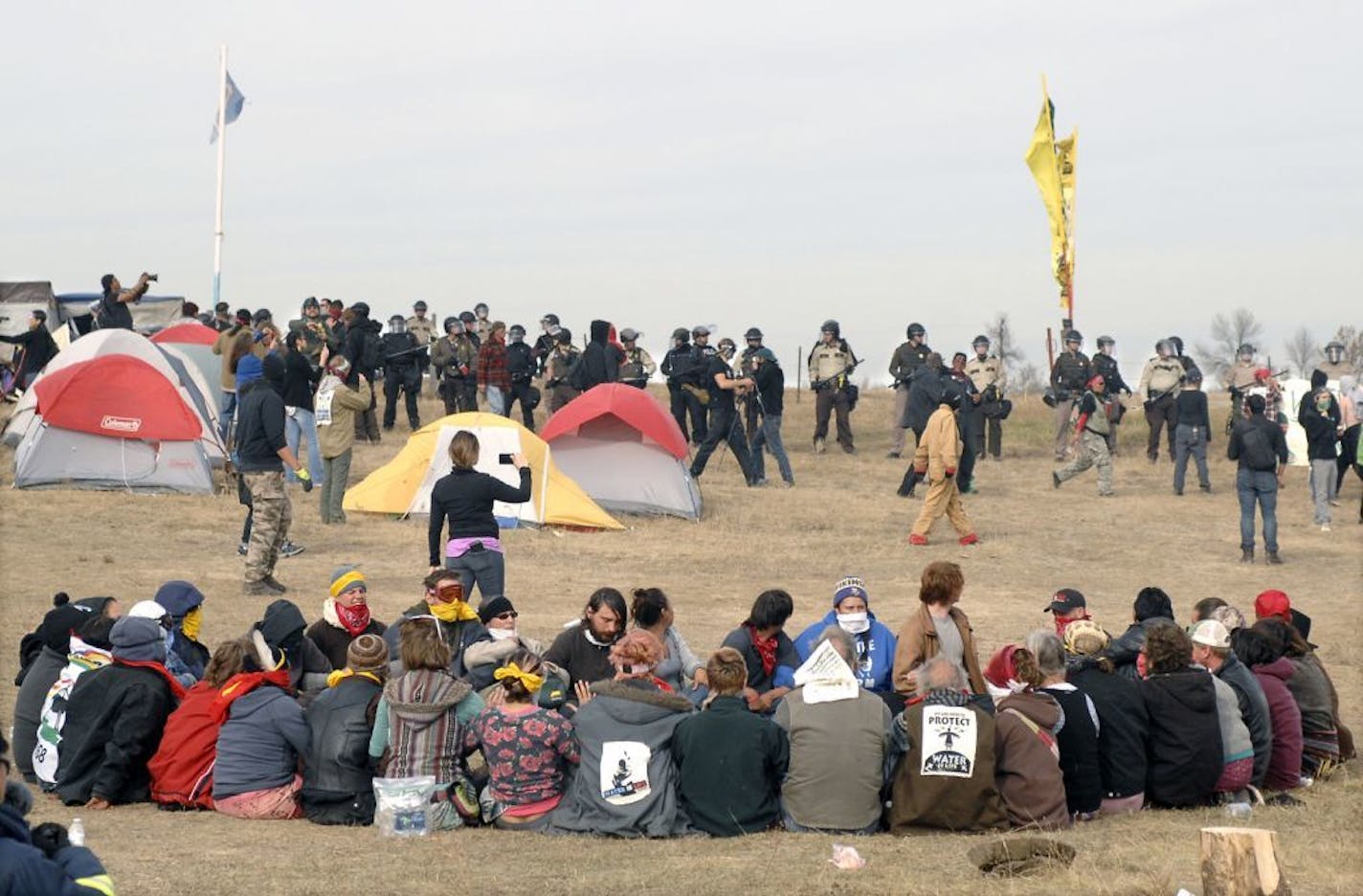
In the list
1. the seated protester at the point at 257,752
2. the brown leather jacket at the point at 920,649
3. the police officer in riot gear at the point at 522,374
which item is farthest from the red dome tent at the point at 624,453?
the seated protester at the point at 257,752

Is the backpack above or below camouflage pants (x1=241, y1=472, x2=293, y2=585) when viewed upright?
above

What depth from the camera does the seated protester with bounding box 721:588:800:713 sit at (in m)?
9.67

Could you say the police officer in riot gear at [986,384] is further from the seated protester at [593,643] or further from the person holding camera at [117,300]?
the seated protester at [593,643]

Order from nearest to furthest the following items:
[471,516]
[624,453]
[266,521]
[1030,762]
A: [1030,762]
[471,516]
[266,521]
[624,453]

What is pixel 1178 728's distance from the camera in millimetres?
8992

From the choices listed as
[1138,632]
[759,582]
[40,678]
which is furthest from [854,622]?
[759,582]

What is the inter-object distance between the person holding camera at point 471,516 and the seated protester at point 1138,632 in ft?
13.6

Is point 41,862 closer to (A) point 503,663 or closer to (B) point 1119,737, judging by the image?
(A) point 503,663

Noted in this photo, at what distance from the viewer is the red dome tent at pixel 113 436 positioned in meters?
19.9

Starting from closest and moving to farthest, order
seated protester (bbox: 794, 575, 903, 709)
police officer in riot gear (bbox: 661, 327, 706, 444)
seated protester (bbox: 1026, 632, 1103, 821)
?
1. seated protester (bbox: 1026, 632, 1103, 821)
2. seated protester (bbox: 794, 575, 903, 709)
3. police officer in riot gear (bbox: 661, 327, 706, 444)

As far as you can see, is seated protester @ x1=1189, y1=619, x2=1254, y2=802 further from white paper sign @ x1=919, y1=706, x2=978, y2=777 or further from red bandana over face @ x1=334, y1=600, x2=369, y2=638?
red bandana over face @ x1=334, y1=600, x2=369, y2=638

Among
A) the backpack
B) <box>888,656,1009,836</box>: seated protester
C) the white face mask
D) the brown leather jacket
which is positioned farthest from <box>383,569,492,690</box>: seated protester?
the backpack

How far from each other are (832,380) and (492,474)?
8.05 metres

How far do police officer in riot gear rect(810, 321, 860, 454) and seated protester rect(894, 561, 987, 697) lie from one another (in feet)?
52.7
